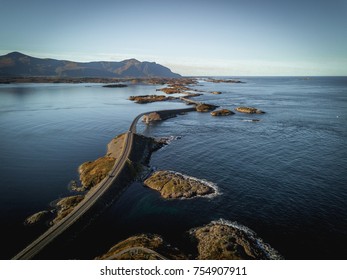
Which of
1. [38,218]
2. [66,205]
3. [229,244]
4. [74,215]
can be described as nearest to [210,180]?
[229,244]

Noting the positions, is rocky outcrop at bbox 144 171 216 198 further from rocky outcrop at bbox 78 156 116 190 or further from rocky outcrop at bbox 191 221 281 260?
rocky outcrop at bbox 191 221 281 260

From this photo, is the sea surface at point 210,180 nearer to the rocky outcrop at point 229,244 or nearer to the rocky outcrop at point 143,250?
the rocky outcrop at point 229,244

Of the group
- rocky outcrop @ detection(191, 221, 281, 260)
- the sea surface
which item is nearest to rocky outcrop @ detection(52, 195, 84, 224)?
the sea surface

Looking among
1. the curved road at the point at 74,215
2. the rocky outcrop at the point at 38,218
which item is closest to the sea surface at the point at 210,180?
the rocky outcrop at the point at 38,218

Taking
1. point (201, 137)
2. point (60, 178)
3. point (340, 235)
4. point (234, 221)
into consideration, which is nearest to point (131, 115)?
point (201, 137)

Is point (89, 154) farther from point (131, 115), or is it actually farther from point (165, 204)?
point (131, 115)

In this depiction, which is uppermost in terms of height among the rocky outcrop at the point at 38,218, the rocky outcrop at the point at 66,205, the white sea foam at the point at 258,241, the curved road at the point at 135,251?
the curved road at the point at 135,251

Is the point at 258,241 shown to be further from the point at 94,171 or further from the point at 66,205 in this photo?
the point at 94,171
